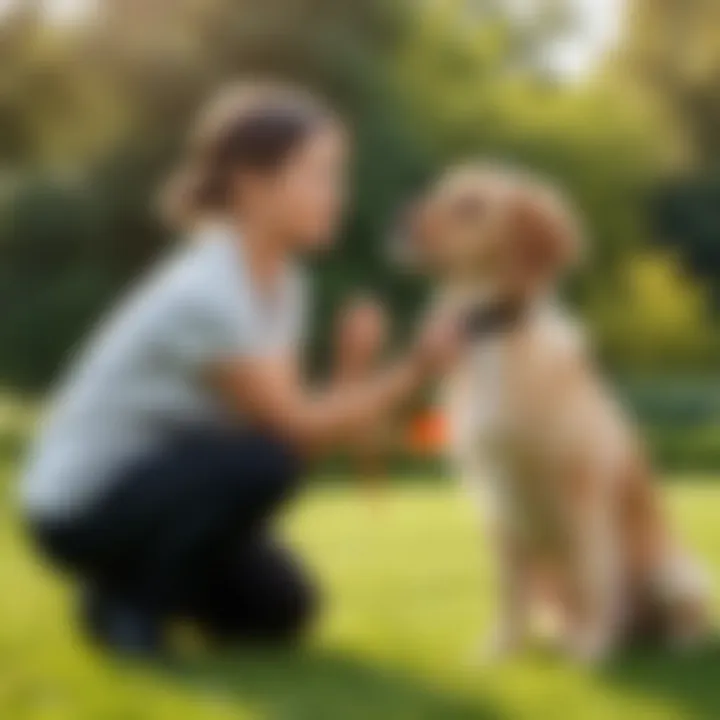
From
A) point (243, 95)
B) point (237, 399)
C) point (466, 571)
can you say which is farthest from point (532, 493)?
point (243, 95)

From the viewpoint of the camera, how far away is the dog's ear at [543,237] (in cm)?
114

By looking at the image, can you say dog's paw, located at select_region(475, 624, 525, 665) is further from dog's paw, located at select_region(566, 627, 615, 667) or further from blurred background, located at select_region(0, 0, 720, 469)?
blurred background, located at select_region(0, 0, 720, 469)

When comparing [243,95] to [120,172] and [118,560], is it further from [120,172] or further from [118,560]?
[118,560]

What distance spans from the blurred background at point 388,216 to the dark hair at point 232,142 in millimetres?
16

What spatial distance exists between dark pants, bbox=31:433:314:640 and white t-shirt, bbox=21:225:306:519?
22 millimetres

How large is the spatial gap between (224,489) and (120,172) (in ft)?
0.84

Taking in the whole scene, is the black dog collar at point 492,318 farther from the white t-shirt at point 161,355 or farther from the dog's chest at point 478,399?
the white t-shirt at point 161,355

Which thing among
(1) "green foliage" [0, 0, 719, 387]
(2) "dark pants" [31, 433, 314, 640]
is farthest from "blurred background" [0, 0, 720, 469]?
(2) "dark pants" [31, 433, 314, 640]

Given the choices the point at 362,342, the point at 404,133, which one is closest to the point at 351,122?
the point at 404,133

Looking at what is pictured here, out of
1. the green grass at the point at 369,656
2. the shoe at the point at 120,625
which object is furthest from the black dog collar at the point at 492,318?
the shoe at the point at 120,625

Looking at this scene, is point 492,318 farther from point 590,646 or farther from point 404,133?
point 590,646

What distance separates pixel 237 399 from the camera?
3.77 ft

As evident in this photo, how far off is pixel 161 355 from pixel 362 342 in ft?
0.50

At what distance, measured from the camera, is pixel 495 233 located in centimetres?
113
